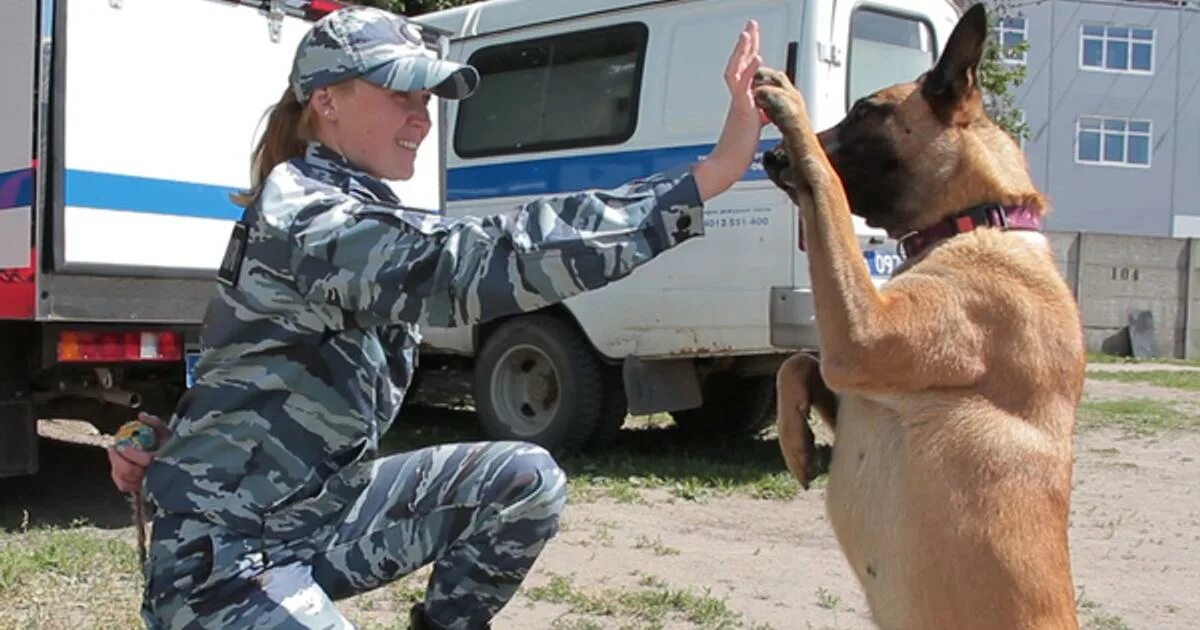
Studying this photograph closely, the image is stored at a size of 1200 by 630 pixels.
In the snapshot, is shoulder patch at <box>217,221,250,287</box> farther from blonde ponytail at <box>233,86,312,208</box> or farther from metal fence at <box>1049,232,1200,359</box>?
metal fence at <box>1049,232,1200,359</box>

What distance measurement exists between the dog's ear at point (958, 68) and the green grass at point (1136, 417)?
7.72 m

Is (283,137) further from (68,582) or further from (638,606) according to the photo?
(68,582)

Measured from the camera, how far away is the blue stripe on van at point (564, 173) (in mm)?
7258

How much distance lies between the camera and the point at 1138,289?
21672 millimetres

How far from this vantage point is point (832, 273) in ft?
9.02

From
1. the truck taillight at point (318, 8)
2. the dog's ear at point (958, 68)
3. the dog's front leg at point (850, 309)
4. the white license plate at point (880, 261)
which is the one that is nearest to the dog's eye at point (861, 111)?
the dog's ear at point (958, 68)

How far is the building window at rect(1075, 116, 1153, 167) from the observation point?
35500 millimetres

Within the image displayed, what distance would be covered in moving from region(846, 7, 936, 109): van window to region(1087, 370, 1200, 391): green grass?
941cm

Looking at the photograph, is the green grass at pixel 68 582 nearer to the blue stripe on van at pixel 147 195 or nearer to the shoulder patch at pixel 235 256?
the blue stripe on van at pixel 147 195

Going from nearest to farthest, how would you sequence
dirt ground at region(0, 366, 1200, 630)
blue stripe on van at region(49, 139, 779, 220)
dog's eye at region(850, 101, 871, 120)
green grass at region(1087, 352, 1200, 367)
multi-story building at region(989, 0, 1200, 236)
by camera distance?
dog's eye at region(850, 101, 871, 120) → dirt ground at region(0, 366, 1200, 630) → blue stripe on van at region(49, 139, 779, 220) → green grass at region(1087, 352, 1200, 367) → multi-story building at region(989, 0, 1200, 236)

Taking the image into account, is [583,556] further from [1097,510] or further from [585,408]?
[1097,510]

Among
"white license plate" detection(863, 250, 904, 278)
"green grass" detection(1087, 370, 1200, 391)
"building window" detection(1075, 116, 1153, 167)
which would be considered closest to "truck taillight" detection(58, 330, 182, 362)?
"white license plate" detection(863, 250, 904, 278)

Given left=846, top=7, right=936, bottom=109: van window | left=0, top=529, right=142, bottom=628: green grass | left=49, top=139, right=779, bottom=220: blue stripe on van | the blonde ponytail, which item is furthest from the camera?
left=846, top=7, right=936, bottom=109: van window

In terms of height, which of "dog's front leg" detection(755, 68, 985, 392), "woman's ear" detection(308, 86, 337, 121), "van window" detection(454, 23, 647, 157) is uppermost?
"van window" detection(454, 23, 647, 157)
